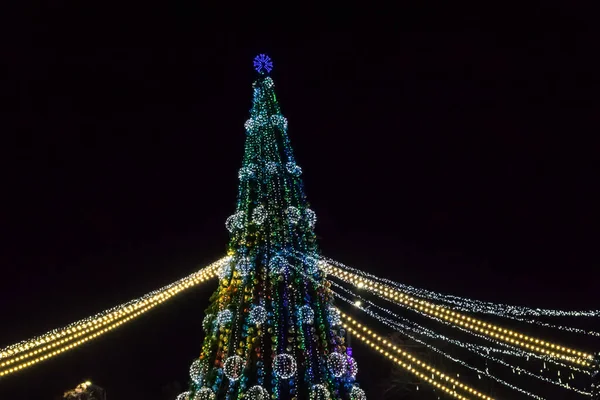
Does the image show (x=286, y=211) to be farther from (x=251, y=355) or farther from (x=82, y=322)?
(x=82, y=322)

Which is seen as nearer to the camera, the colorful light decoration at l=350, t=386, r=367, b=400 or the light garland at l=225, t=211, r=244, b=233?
the colorful light decoration at l=350, t=386, r=367, b=400

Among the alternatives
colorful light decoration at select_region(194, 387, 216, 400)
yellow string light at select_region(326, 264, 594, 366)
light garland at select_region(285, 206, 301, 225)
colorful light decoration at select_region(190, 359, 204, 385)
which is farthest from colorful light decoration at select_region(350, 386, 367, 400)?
light garland at select_region(285, 206, 301, 225)

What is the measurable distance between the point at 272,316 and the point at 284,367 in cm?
83

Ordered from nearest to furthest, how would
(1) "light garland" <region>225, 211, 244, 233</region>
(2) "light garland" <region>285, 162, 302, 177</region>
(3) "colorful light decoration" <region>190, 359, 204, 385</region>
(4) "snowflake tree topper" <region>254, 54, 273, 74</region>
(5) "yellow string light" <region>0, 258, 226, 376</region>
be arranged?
1. (3) "colorful light decoration" <region>190, 359, 204, 385</region>
2. (1) "light garland" <region>225, 211, 244, 233</region>
3. (5) "yellow string light" <region>0, 258, 226, 376</region>
4. (2) "light garland" <region>285, 162, 302, 177</region>
5. (4) "snowflake tree topper" <region>254, 54, 273, 74</region>

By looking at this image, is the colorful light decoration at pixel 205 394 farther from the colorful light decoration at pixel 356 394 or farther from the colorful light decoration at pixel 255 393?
the colorful light decoration at pixel 356 394

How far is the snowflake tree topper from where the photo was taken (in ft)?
36.5

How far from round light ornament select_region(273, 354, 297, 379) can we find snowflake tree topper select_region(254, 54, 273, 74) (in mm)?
4877

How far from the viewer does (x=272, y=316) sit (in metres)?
9.51

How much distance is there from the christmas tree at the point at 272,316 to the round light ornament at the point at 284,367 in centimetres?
1

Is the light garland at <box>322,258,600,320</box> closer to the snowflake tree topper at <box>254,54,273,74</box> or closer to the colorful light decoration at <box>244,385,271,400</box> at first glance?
the colorful light decoration at <box>244,385,271,400</box>

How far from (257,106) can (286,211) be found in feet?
6.88

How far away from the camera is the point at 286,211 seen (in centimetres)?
985

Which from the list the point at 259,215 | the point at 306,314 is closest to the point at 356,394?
the point at 306,314

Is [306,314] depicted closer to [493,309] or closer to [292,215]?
[292,215]
